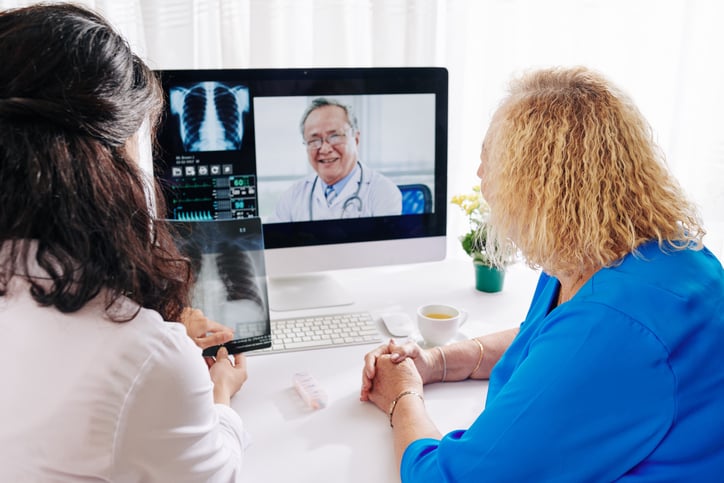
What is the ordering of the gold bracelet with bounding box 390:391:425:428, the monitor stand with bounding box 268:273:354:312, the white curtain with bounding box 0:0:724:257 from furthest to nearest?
the white curtain with bounding box 0:0:724:257
the monitor stand with bounding box 268:273:354:312
the gold bracelet with bounding box 390:391:425:428

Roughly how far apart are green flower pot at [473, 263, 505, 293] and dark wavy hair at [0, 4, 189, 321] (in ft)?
3.22

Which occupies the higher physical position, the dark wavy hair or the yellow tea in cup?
the dark wavy hair

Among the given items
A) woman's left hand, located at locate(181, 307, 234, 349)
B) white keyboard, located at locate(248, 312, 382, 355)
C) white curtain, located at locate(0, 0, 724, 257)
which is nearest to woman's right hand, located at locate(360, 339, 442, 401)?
white keyboard, located at locate(248, 312, 382, 355)

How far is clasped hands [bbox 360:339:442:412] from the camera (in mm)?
996

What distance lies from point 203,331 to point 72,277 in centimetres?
50

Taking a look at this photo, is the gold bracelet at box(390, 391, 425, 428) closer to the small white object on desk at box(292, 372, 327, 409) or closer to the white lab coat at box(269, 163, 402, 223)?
the small white object on desk at box(292, 372, 327, 409)

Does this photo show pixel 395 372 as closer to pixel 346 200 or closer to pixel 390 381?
pixel 390 381

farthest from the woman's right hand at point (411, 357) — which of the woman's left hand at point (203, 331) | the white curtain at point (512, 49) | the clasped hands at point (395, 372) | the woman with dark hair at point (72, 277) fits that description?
the white curtain at point (512, 49)

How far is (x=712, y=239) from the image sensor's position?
6.83ft

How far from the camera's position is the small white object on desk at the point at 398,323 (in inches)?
49.6

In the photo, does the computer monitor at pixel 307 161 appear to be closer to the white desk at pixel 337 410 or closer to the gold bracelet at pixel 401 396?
the white desk at pixel 337 410

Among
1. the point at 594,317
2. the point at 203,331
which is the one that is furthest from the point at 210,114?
the point at 594,317

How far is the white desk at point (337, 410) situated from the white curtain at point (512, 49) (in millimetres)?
769

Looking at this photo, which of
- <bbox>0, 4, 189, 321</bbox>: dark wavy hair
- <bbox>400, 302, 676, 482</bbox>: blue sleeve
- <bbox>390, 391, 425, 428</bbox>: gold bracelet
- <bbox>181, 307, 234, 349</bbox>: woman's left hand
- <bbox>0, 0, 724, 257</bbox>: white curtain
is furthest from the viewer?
<bbox>0, 0, 724, 257</bbox>: white curtain
